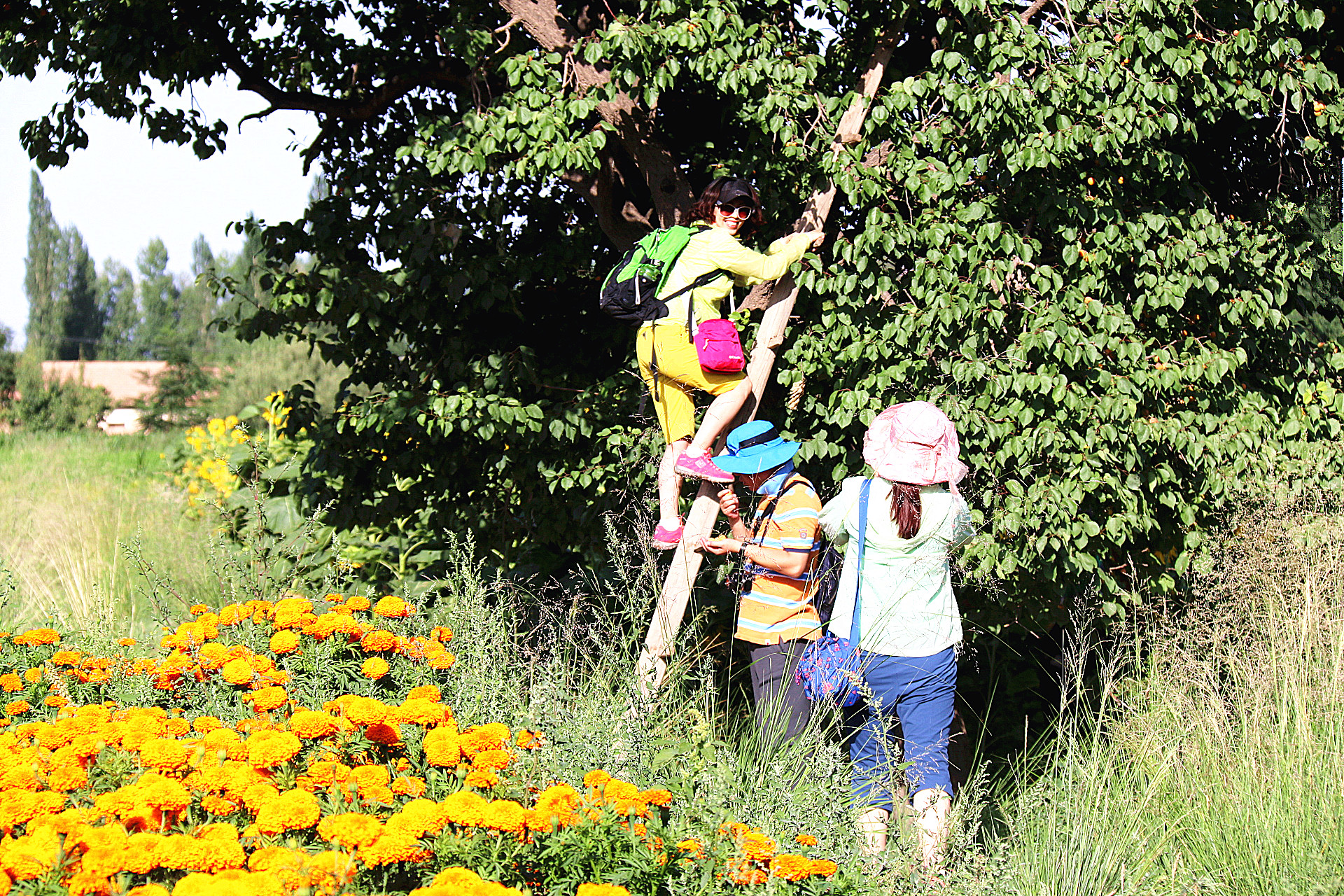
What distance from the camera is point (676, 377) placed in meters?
4.01

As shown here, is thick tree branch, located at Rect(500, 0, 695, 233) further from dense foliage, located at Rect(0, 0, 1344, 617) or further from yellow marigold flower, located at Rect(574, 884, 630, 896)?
yellow marigold flower, located at Rect(574, 884, 630, 896)

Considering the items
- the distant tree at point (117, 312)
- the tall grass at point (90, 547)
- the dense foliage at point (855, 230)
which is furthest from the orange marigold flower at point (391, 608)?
the distant tree at point (117, 312)

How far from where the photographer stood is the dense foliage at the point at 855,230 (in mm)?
4039

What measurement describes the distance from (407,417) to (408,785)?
3009 mm

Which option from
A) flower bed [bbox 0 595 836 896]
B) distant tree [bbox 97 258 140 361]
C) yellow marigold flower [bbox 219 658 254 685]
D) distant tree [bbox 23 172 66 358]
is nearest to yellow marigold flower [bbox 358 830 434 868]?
flower bed [bbox 0 595 836 896]

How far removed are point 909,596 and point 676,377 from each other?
1245mm

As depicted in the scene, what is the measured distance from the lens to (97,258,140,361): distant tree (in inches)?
2697

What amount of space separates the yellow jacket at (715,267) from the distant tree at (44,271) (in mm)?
64799

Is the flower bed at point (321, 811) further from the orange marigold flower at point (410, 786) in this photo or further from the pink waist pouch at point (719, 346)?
the pink waist pouch at point (719, 346)

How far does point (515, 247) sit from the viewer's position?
543 cm

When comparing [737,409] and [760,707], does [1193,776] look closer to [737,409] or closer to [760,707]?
[760,707]

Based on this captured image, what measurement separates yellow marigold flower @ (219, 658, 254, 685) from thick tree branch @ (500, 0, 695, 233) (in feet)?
9.14

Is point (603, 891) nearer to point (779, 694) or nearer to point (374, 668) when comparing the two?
point (374, 668)

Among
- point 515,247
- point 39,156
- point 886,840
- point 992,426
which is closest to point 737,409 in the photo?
point 992,426
